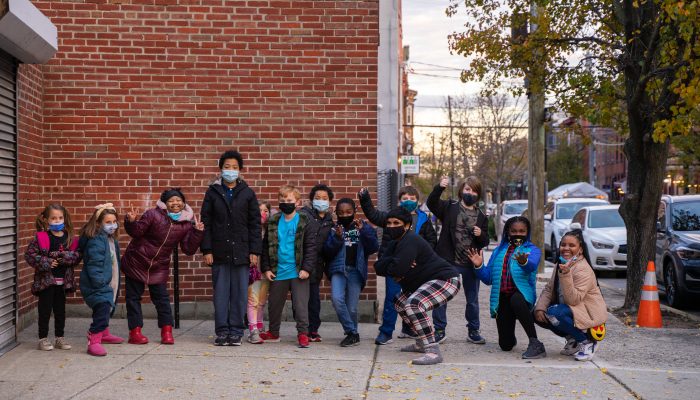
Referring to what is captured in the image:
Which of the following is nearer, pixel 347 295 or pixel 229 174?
pixel 229 174

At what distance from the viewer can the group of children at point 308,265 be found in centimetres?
818

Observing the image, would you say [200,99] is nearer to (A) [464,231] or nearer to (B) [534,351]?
(A) [464,231]

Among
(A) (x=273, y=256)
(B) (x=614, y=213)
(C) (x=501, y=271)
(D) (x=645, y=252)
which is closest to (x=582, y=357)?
(C) (x=501, y=271)

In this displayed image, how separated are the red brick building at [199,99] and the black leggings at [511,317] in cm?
205

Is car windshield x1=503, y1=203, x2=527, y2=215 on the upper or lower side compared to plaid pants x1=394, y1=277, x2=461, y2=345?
upper

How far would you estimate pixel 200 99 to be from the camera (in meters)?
10.4

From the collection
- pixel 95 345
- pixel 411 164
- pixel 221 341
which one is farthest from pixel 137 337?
pixel 411 164

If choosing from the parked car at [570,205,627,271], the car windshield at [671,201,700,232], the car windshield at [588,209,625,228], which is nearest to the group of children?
the car windshield at [671,201,700,232]

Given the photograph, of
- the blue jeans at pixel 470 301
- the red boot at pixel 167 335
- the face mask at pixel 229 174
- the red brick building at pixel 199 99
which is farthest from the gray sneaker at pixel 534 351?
the red boot at pixel 167 335

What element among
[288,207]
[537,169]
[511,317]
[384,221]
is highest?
[537,169]

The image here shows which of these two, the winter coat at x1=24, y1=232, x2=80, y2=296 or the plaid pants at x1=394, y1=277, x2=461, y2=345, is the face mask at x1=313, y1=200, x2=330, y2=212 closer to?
the plaid pants at x1=394, y1=277, x2=461, y2=345

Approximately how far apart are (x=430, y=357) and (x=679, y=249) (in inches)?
258

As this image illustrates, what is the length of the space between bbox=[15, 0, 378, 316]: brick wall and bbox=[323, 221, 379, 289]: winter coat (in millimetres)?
1445

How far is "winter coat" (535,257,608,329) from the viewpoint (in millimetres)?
8281
